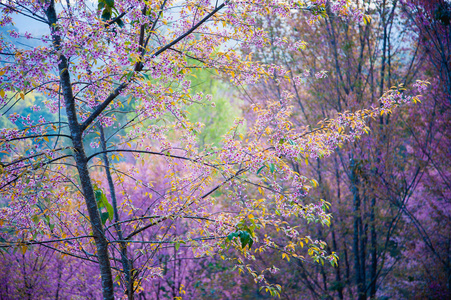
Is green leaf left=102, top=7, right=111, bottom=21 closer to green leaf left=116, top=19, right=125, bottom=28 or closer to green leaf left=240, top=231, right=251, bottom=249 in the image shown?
green leaf left=116, top=19, right=125, bottom=28

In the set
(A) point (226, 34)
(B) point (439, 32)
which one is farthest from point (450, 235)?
(A) point (226, 34)

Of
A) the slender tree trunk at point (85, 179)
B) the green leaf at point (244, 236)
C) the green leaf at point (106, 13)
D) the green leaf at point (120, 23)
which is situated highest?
the green leaf at point (120, 23)

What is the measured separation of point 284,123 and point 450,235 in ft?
18.8

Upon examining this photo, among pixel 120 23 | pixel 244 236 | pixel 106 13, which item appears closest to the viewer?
pixel 244 236

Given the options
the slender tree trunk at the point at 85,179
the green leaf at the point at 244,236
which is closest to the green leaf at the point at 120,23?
the slender tree trunk at the point at 85,179

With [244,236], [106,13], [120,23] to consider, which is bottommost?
[244,236]

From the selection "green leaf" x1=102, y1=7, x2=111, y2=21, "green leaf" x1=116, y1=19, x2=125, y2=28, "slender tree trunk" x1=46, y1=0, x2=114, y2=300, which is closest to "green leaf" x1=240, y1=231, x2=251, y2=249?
"slender tree trunk" x1=46, y1=0, x2=114, y2=300

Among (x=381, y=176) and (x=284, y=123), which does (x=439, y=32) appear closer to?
(x=381, y=176)

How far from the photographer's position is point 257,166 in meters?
2.58

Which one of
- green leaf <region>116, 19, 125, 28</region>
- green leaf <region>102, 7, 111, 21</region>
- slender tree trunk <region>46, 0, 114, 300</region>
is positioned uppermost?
green leaf <region>116, 19, 125, 28</region>

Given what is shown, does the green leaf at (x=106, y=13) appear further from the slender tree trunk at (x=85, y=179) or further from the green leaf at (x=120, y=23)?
the slender tree trunk at (x=85, y=179)

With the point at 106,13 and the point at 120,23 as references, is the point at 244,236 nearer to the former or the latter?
the point at 106,13

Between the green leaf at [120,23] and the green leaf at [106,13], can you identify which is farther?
the green leaf at [120,23]

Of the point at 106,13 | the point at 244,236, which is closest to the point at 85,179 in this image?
the point at 106,13
